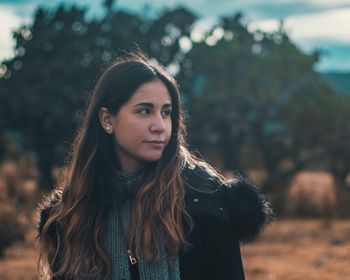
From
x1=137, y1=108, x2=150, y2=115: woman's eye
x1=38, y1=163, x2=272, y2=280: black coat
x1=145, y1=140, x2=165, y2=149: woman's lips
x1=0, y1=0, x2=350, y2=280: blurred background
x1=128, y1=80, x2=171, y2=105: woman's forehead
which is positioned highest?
x1=0, y1=0, x2=350, y2=280: blurred background

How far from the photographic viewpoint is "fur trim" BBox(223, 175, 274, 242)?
303 centimetres

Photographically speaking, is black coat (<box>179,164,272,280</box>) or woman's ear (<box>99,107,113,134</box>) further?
woman's ear (<box>99,107,113,134</box>)

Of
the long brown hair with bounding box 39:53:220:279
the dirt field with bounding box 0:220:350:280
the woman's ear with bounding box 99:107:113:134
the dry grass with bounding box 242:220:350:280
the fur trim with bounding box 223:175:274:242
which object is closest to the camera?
the long brown hair with bounding box 39:53:220:279

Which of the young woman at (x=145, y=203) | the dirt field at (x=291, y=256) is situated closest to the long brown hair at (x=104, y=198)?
the young woman at (x=145, y=203)

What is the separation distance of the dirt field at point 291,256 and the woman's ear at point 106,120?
6816 mm

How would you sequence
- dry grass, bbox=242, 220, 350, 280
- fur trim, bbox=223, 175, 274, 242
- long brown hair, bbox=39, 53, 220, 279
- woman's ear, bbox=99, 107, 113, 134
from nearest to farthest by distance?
long brown hair, bbox=39, 53, 220, 279, fur trim, bbox=223, 175, 274, 242, woman's ear, bbox=99, 107, 113, 134, dry grass, bbox=242, 220, 350, 280

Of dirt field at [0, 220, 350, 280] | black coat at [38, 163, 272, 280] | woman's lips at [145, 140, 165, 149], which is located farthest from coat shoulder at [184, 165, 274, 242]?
dirt field at [0, 220, 350, 280]

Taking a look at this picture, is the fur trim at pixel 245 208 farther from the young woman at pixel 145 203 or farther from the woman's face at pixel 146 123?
the woman's face at pixel 146 123

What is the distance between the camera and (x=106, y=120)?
3.15 m

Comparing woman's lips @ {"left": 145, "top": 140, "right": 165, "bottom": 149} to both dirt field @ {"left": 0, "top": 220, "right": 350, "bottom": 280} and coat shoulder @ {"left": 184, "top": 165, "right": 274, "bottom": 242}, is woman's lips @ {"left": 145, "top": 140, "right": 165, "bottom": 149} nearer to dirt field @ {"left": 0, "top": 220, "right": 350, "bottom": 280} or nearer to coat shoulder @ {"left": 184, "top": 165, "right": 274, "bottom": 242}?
coat shoulder @ {"left": 184, "top": 165, "right": 274, "bottom": 242}

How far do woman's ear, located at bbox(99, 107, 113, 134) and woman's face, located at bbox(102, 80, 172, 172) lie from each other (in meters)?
0.09

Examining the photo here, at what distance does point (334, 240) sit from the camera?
44.2 feet

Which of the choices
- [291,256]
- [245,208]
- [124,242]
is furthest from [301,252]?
[124,242]

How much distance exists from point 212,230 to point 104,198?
469 mm
